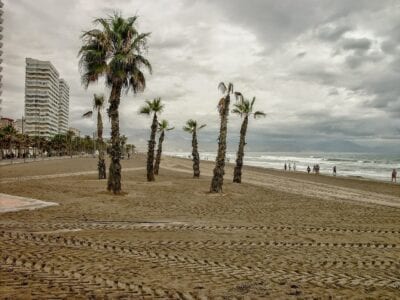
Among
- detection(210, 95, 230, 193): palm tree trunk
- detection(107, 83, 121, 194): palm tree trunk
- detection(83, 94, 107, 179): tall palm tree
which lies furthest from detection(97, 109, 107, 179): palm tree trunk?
detection(210, 95, 230, 193): palm tree trunk

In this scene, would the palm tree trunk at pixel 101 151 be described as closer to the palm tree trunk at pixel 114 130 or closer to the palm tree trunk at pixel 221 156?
the palm tree trunk at pixel 114 130

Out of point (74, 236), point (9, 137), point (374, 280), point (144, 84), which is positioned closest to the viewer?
point (374, 280)

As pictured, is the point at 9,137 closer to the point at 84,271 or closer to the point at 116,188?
the point at 116,188

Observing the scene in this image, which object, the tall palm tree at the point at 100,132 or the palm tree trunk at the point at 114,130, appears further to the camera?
the tall palm tree at the point at 100,132

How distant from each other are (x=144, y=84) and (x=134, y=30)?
2.62 m

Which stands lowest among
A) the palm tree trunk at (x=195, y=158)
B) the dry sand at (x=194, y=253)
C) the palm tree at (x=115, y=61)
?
the dry sand at (x=194, y=253)

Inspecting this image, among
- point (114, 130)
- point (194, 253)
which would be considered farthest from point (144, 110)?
point (194, 253)

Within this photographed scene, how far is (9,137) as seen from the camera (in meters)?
79.7

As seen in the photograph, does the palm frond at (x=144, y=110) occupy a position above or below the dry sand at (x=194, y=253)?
above

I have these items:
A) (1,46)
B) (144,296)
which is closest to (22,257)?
(144,296)

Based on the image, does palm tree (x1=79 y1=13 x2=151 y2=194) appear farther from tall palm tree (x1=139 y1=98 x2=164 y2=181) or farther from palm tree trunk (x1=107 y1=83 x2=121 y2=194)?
tall palm tree (x1=139 y1=98 x2=164 y2=181)

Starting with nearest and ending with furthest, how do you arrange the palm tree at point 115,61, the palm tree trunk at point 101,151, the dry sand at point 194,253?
the dry sand at point 194,253, the palm tree at point 115,61, the palm tree trunk at point 101,151

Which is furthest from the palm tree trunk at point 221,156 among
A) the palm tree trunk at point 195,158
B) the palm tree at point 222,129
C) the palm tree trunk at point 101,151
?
the palm tree trunk at point 195,158

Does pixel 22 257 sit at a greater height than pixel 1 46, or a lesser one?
lesser
